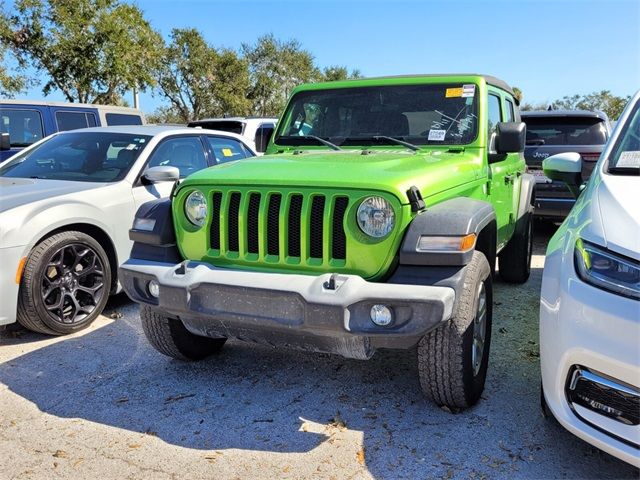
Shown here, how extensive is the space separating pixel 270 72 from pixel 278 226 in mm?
29430

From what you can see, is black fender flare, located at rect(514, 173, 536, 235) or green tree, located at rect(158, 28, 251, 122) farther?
green tree, located at rect(158, 28, 251, 122)

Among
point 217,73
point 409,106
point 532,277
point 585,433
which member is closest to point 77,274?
point 409,106

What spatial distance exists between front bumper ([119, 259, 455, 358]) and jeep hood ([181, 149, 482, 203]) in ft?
1.56

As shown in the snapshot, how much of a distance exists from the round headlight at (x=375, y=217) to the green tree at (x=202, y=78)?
994 inches

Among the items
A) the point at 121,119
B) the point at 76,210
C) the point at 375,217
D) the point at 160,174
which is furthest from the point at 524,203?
the point at 121,119

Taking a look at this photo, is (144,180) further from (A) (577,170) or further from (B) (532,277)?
(B) (532,277)

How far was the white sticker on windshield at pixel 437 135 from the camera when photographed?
3814mm

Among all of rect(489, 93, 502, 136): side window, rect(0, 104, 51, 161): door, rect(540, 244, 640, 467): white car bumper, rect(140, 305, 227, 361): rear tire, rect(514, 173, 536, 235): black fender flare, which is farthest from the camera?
rect(0, 104, 51, 161): door

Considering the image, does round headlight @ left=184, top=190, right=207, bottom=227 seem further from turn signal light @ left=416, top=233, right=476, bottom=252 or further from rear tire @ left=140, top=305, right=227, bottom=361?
turn signal light @ left=416, top=233, right=476, bottom=252

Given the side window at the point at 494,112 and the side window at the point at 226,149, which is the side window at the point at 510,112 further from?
the side window at the point at 226,149

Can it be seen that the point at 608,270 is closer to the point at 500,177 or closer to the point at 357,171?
the point at 357,171

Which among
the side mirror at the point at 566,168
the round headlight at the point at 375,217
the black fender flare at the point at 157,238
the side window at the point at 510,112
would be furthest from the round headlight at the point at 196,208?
the side window at the point at 510,112

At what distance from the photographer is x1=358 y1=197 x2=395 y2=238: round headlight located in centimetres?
268

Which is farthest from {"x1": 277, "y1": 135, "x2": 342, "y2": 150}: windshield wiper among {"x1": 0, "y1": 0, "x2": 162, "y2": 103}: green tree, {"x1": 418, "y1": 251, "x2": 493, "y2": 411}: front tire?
{"x1": 0, "y1": 0, "x2": 162, "y2": 103}: green tree
